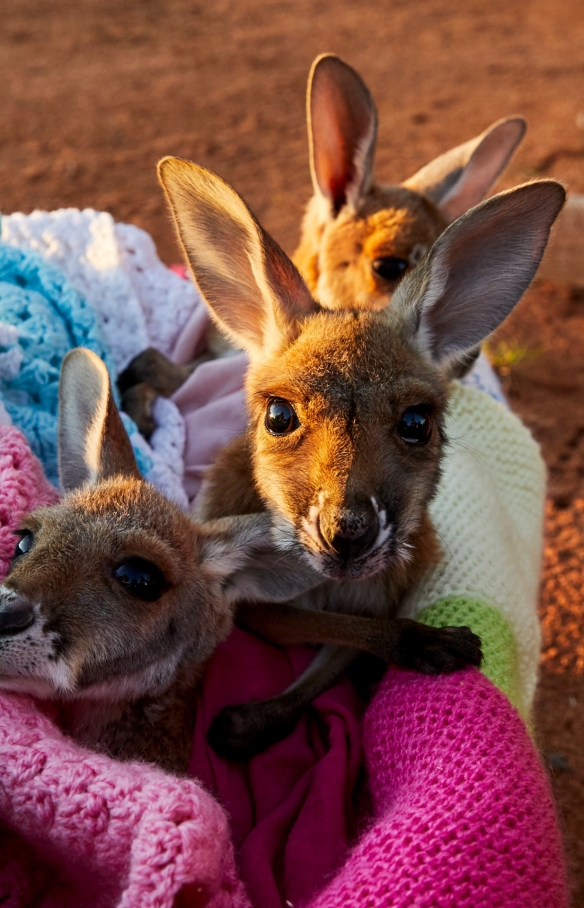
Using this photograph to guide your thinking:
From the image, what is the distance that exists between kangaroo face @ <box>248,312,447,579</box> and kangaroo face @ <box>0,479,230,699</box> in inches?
9.6

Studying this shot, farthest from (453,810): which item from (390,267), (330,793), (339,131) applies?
(339,131)

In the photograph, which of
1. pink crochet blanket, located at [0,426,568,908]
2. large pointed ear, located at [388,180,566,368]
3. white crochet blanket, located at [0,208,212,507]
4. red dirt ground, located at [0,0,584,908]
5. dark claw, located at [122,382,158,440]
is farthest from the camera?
red dirt ground, located at [0,0,584,908]

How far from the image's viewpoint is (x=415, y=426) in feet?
5.95

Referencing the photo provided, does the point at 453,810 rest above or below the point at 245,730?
above

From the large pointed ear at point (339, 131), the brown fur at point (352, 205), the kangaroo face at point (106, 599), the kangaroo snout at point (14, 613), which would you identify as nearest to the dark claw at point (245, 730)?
the kangaroo face at point (106, 599)

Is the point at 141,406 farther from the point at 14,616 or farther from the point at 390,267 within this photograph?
the point at 14,616

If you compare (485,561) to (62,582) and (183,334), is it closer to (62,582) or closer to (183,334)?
(62,582)

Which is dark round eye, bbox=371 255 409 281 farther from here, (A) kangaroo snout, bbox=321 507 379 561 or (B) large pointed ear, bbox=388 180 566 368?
(A) kangaroo snout, bbox=321 507 379 561

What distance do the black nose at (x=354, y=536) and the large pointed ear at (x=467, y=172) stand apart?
6.83 feet

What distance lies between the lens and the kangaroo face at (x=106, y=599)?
152cm

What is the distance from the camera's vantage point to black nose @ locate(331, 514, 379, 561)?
1.56m

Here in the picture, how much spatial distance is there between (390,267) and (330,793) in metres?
1.77

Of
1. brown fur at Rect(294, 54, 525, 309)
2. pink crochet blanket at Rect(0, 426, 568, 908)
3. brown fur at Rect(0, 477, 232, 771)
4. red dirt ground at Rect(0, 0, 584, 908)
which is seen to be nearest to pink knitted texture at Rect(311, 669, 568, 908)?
pink crochet blanket at Rect(0, 426, 568, 908)

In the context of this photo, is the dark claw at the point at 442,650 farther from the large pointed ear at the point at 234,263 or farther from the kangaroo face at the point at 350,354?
the large pointed ear at the point at 234,263
